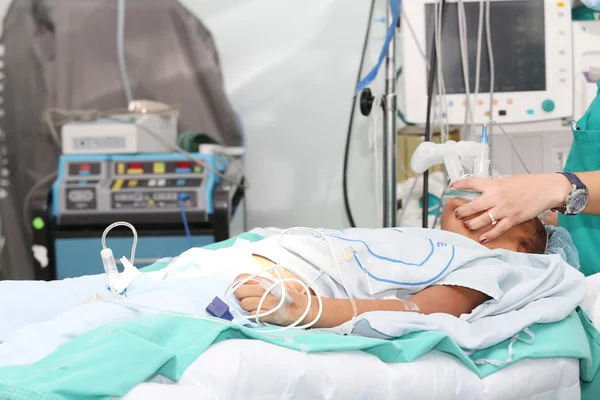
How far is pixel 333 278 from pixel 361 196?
1.88 m

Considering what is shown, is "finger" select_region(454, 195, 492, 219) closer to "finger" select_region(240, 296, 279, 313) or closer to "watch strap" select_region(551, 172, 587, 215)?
"watch strap" select_region(551, 172, 587, 215)

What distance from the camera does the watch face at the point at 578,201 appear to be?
4.70ft

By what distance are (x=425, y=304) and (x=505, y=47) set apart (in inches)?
50.8

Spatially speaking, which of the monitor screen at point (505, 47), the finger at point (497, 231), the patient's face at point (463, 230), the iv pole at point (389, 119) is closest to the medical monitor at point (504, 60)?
the monitor screen at point (505, 47)

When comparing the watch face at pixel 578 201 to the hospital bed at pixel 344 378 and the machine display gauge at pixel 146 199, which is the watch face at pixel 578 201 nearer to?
the hospital bed at pixel 344 378

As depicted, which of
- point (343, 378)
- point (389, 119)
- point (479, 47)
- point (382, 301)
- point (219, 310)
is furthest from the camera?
point (479, 47)

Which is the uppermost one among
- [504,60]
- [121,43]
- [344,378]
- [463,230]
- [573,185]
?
[121,43]

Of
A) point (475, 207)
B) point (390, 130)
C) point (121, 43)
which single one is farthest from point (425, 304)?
point (121, 43)

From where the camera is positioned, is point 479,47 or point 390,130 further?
point 479,47

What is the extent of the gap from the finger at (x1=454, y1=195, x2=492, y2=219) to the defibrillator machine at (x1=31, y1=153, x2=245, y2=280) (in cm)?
111

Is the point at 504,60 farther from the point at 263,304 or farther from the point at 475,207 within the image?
the point at 263,304

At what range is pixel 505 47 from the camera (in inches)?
90.2

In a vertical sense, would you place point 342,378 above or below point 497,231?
below

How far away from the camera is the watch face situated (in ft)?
4.70
